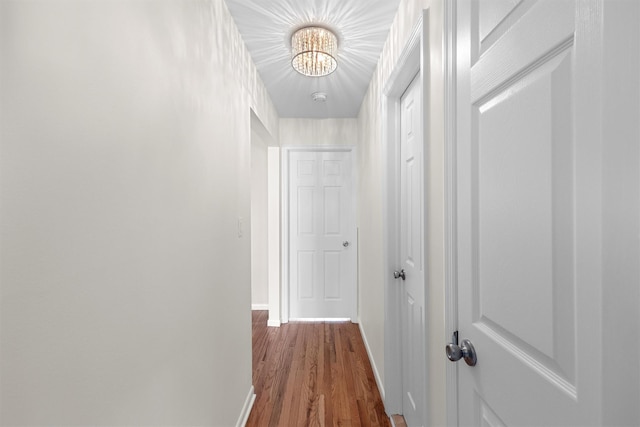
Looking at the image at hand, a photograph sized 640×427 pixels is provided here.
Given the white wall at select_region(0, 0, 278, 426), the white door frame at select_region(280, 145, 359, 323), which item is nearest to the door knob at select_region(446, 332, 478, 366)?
the white wall at select_region(0, 0, 278, 426)

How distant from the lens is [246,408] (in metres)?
1.95

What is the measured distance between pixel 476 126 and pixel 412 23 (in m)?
0.86

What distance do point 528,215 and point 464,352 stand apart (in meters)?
0.47

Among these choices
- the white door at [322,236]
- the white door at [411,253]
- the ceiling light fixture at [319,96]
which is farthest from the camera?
the white door at [322,236]

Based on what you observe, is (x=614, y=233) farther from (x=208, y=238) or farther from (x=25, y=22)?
(x=208, y=238)

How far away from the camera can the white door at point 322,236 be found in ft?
11.8

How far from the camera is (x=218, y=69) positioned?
1484 millimetres

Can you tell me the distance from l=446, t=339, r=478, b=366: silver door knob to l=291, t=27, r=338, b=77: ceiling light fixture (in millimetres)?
1696

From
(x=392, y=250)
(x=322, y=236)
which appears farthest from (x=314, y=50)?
(x=322, y=236)

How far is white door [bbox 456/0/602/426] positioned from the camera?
0.53 m

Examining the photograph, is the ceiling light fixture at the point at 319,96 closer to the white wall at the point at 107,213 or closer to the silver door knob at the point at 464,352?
the white wall at the point at 107,213

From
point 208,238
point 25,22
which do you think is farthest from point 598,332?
point 208,238

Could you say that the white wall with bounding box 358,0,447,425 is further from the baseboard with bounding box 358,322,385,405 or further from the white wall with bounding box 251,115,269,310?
the white wall with bounding box 251,115,269,310

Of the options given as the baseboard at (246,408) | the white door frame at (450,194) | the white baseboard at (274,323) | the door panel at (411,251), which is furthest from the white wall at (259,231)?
A: the white door frame at (450,194)
